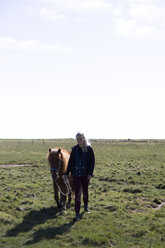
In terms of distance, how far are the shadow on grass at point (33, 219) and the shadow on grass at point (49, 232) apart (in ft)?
1.66

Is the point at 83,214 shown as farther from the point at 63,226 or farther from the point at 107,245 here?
the point at 107,245

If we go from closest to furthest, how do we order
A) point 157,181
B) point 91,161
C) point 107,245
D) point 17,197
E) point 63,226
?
point 107,245 < point 63,226 < point 91,161 < point 17,197 < point 157,181

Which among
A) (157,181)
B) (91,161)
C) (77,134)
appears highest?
(77,134)

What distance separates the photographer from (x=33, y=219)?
8.50 metres

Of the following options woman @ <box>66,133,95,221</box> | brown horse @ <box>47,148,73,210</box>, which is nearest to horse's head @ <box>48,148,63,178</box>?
brown horse @ <box>47,148,73,210</box>

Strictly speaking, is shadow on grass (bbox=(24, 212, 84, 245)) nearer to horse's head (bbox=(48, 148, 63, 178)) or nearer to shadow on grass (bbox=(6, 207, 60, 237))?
shadow on grass (bbox=(6, 207, 60, 237))

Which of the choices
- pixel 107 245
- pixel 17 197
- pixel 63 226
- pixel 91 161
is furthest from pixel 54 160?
Result: pixel 17 197

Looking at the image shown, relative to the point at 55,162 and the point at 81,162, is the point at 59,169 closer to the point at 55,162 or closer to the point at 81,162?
the point at 55,162

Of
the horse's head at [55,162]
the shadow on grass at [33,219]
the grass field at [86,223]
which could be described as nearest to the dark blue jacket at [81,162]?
the horse's head at [55,162]

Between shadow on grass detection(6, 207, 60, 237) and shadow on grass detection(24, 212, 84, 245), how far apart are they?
1.66 feet

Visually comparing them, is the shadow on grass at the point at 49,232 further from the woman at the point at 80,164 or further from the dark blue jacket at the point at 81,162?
the dark blue jacket at the point at 81,162

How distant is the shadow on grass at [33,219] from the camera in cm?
749

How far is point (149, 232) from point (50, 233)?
276 centimetres

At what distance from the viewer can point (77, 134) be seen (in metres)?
8.04
